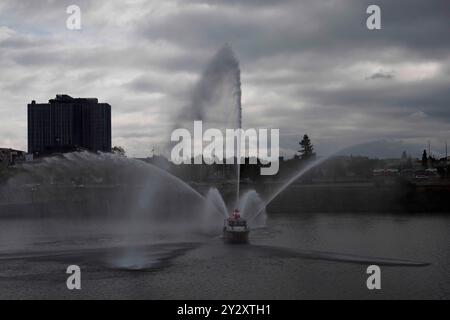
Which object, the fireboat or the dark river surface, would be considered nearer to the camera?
the dark river surface

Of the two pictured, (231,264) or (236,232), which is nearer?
(231,264)

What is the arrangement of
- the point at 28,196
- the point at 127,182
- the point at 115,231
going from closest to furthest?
the point at 115,231 → the point at 28,196 → the point at 127,182

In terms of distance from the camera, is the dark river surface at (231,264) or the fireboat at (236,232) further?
the fireboat at (236,232)

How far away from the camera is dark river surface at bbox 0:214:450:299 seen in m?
43.4

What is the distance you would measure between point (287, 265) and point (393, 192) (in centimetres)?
8483

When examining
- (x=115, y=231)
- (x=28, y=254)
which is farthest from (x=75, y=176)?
(x=28, y=254)

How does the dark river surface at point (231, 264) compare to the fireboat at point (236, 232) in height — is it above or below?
below

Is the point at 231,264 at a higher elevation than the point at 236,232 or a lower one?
lower

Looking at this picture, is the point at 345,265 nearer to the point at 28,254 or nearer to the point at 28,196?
the point at 28,254

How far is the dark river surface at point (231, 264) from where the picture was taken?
4338cm

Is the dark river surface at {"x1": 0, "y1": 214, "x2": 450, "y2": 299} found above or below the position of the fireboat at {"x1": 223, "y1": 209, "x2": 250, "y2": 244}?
below

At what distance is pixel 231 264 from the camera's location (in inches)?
2104

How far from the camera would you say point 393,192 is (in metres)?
130
